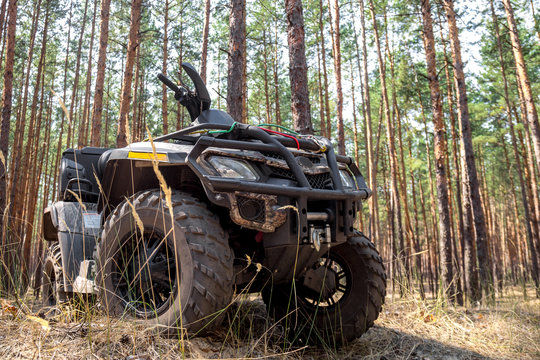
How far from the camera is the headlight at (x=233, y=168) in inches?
89.6

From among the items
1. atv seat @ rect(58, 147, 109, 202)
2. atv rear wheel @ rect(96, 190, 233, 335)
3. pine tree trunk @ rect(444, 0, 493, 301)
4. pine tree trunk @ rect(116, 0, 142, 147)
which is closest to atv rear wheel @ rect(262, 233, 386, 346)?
atv rear wheel @ rect(96, 190, 233, 335)

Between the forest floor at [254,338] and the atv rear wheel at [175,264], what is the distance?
130 mm

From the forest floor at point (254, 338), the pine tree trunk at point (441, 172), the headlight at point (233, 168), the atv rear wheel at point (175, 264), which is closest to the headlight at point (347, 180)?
→ the headlight at point (233, 168)

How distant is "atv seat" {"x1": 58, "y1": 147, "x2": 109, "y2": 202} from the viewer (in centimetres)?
363

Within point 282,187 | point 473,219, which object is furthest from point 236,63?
point 473,219

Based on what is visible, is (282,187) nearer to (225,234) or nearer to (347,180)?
(225,234)

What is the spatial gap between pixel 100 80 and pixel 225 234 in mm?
10245

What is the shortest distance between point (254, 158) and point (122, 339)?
122 centimetres

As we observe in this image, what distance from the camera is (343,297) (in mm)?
2936

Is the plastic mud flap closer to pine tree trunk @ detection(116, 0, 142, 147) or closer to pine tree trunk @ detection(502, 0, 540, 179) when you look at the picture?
pine tree trunk @ detection(116, 0, 142, 147)

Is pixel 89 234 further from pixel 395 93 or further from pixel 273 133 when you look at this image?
pixel 395 93

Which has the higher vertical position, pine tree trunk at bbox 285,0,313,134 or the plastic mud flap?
pine tree trunk at bbox 285,0,313,134

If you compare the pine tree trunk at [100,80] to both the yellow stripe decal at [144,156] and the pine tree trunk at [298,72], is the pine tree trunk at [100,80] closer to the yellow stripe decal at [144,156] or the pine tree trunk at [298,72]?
the pine tree trunk at [298,72]

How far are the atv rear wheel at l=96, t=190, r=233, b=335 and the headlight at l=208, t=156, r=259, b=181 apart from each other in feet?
0.83
